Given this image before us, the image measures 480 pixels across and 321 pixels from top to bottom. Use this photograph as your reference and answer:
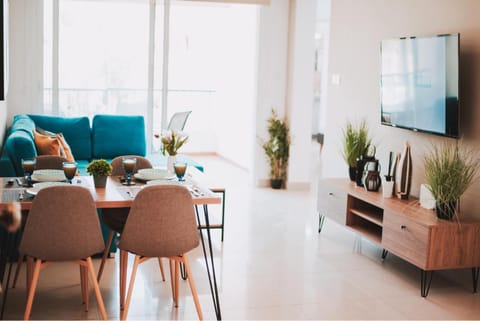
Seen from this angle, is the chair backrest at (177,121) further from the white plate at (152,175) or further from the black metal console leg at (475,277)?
the black metal console leg at (475,277)

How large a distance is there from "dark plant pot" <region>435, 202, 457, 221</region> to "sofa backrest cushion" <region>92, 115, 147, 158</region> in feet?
12.1

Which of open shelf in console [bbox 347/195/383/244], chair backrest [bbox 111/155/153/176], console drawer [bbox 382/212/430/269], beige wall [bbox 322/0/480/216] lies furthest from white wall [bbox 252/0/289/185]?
chair backrest [bbox 111/155/153/176]

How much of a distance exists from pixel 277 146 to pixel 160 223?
454 centimetres

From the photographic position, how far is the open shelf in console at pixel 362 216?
5.01 meters

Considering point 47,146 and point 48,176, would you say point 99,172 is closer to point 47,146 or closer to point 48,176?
point 48,176

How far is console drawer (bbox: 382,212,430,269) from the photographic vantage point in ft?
13.6

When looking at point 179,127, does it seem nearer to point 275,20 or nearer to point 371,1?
point 275,20

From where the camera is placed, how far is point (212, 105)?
10.6m

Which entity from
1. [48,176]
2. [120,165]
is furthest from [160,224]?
[120,165]

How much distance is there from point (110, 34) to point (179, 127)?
4.46 ft

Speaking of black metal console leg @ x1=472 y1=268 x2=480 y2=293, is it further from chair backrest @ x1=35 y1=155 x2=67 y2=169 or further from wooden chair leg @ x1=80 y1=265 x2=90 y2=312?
chair backrest @ x1=35 y1=155 x2=67 y2=169

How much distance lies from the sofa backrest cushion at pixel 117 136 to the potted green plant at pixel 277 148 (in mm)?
1643

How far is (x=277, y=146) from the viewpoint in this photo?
7746mm

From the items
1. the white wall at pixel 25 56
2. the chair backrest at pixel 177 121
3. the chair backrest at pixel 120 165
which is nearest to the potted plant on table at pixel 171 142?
the chair backrest at pixel 120 165
